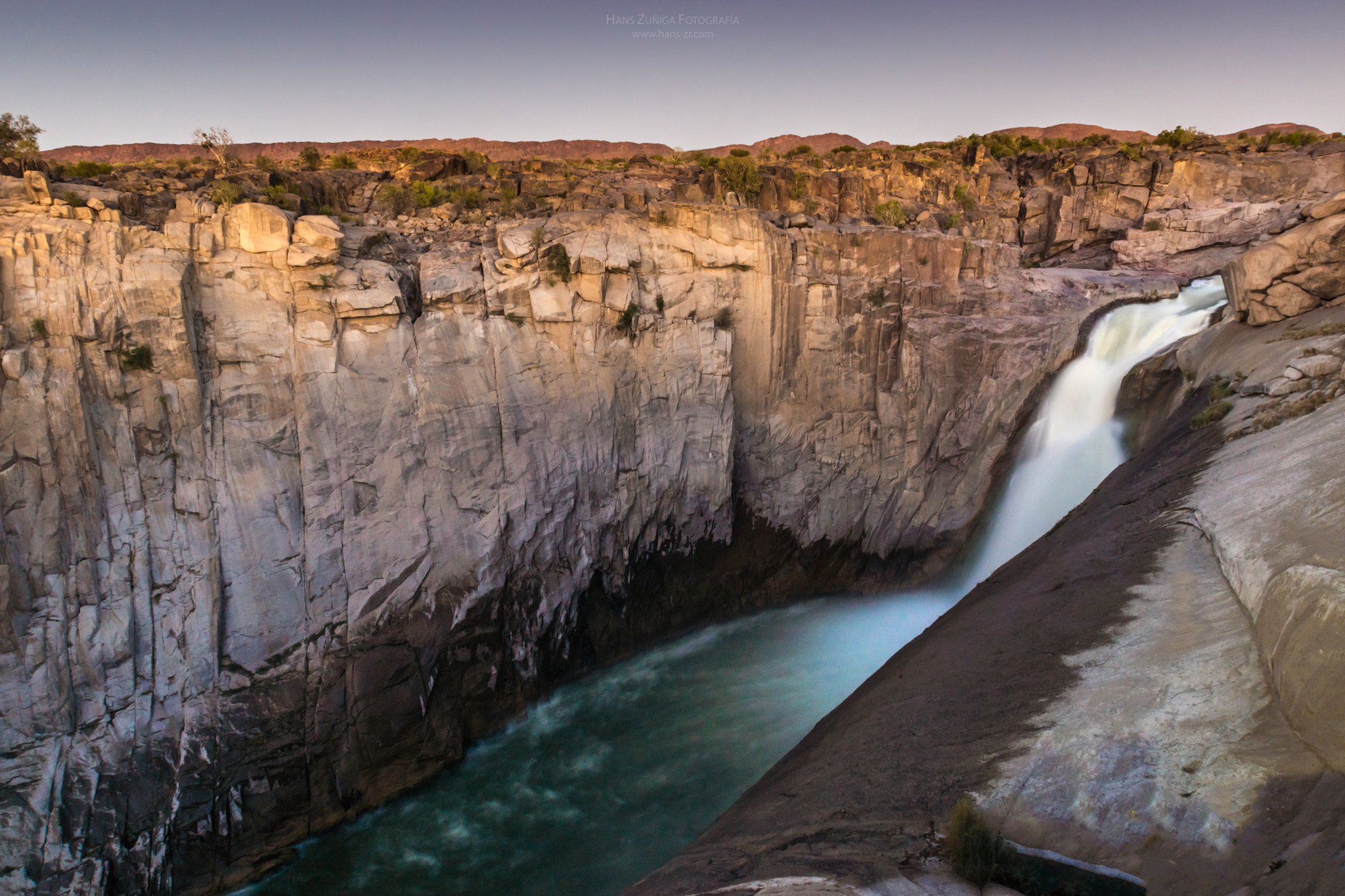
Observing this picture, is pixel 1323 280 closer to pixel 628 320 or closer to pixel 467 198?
pixel 628 320

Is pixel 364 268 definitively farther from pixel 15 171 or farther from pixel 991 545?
pixel 991 545

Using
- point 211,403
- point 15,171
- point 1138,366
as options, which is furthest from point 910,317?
point 15,171

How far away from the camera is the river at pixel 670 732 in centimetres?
1286

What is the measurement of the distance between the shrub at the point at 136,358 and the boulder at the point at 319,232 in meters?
3.61

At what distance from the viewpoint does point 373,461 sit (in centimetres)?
1488

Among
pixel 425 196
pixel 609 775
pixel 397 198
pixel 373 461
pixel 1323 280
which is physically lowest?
pixel 609 775

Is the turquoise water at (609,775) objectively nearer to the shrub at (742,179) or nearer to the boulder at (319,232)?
the boulder at (319,232)

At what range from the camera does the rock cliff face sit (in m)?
12.1

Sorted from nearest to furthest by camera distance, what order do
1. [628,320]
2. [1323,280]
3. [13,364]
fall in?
[13,364], [1323,280], [628,320]

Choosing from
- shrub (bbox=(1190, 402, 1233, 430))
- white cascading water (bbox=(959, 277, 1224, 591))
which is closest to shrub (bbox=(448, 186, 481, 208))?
white cascading water (bbox=(959, 277, 1224, 591))

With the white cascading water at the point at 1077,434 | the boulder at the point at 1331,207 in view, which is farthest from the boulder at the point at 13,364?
the boulder at the point at 1331,207

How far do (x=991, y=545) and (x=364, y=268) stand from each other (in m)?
17.3

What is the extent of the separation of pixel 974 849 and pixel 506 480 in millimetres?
12262

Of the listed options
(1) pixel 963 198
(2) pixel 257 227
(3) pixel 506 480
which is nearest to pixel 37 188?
(2) pixel 257 227
